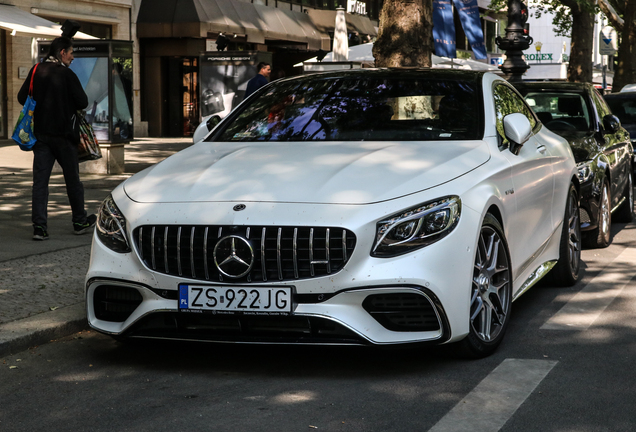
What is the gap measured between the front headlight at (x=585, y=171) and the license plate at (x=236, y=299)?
4461 mm

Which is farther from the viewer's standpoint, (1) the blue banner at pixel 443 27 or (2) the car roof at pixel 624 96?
(1) the blue banner at pixel 443 27

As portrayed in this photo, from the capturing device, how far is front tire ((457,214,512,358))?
4.78 metres

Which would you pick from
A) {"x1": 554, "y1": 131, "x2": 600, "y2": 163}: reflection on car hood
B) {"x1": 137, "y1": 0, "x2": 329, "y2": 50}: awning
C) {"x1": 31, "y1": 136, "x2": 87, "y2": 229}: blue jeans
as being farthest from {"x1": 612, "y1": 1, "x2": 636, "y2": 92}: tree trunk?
{"x1": 31, "y1": 136, "x2": 87, "y2": 229}: blue jeans

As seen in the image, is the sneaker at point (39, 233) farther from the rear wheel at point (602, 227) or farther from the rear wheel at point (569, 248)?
the rear wheel at point (602, 227)

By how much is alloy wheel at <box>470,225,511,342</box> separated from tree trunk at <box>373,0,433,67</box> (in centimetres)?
700

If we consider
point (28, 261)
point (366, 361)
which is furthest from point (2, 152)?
point (366, 361)

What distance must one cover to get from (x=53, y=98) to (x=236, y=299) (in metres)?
4.90

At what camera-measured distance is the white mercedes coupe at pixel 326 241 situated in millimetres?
4383

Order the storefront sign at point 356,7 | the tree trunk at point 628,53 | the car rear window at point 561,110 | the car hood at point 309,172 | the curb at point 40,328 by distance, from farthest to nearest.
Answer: the storefront sign at point 356,7 < the tree trunk at point 628,53 < the car rear window at point 561,110 < the curb at point 40,328 < the car hood at point 309,172

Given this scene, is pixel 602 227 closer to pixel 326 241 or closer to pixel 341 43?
pixel 326 241

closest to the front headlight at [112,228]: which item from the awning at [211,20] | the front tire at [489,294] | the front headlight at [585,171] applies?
the front tire at [489,294]

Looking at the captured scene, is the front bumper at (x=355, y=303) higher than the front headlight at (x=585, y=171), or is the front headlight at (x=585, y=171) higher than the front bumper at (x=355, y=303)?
the front headlight at (x=585, y=171)

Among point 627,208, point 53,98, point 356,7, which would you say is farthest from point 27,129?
point 356,7

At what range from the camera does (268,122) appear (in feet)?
19.6
